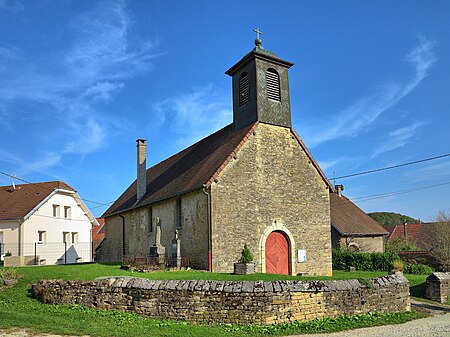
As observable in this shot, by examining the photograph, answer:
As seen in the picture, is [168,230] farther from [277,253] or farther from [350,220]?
[350,220]

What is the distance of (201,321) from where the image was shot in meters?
11.0

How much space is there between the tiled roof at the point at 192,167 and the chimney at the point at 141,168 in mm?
482

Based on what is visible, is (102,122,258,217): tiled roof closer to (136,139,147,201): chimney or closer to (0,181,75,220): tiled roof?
(136,139,147,201): chimney

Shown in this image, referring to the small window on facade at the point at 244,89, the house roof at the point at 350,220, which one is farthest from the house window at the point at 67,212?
the house roof at the point at 350,220

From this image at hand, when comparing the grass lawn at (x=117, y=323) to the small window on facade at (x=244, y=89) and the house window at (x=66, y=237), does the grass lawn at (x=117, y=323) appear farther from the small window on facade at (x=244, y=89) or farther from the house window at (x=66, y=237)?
the house window at (x=66, y=237)

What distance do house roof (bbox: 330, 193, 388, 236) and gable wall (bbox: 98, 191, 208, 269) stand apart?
45.8ft

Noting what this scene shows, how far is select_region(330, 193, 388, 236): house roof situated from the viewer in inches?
1171

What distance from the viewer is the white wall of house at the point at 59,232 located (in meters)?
30.3

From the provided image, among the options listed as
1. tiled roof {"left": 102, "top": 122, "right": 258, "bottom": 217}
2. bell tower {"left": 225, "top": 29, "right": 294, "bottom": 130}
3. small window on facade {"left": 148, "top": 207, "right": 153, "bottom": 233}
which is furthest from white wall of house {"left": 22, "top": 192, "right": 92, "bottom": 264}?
bell tower {"left": 225, "top": 29, "right": 294, "bottom": 130}

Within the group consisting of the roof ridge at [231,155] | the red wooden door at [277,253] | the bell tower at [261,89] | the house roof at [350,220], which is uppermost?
the bell tower at [261,89]

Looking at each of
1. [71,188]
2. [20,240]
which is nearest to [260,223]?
[20,240]

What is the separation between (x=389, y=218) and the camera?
227 feet

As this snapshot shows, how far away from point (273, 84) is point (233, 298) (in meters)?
11.8

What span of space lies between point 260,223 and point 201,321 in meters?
7.22
